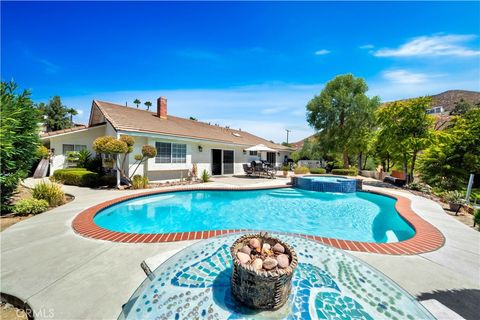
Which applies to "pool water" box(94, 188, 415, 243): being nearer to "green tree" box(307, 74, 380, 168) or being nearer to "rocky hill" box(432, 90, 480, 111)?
Result: "green tree" box(307, 74, 380, 168)

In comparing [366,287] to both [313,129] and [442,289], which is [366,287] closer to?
[442,289]

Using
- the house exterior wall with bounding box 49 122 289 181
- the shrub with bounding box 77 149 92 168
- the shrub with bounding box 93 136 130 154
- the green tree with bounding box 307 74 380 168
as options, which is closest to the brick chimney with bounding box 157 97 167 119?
the house exterior wall with bounding box 49 122 289 181

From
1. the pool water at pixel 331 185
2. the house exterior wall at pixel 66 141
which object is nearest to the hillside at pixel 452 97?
the pool water at pixel 331 185

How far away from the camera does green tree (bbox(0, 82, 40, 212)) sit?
5.26 metres

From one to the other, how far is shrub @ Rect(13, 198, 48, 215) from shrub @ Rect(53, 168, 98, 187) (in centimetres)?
502

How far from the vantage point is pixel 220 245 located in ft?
11.5

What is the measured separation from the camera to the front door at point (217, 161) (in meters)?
18.2

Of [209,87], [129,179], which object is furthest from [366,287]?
[209,87]

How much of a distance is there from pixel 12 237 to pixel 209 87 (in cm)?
1763

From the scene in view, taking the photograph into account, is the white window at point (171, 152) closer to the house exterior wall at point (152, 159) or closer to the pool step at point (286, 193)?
the house exterior wall at point (152, 159)

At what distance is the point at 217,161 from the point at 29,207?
13.5 meters

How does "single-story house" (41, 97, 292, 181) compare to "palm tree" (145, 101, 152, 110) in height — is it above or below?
below

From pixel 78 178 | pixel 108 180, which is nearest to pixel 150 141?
pixel 108 180

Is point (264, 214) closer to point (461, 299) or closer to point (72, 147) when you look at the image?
point (461, 299)
